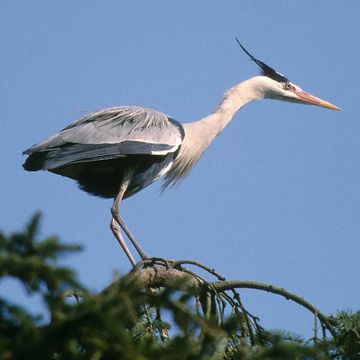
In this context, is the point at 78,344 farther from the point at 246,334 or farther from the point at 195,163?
the point at 195,163

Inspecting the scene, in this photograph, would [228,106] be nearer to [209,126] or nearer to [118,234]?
[209,126]

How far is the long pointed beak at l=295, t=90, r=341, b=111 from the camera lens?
27.4 feet

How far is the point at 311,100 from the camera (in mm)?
8391

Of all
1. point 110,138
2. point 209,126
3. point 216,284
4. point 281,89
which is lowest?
point 216,284

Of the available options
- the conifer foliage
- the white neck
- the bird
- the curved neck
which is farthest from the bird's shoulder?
the conifer foliage

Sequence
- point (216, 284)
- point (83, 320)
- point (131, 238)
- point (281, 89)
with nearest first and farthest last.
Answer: point (83, 320)
point (216, 284)
point (131, 238)
point (281, 89)

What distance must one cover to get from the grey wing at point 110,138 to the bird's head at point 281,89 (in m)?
1.36

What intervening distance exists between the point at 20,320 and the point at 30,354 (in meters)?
0.25

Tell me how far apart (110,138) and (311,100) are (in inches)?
105

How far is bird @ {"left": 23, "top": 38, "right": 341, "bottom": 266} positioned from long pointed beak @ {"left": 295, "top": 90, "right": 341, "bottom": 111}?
3.60ft

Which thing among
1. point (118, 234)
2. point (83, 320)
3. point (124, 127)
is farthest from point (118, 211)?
point (83, 320)

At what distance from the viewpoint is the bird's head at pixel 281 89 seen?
8141 mm

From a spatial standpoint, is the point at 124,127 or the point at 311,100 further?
the point at 311,100

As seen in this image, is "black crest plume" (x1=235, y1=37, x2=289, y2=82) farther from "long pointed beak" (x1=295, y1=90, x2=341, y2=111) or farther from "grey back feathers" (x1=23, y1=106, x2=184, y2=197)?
"grey back feathers" (x1=23, y1=106, x2=184, y2=197)
